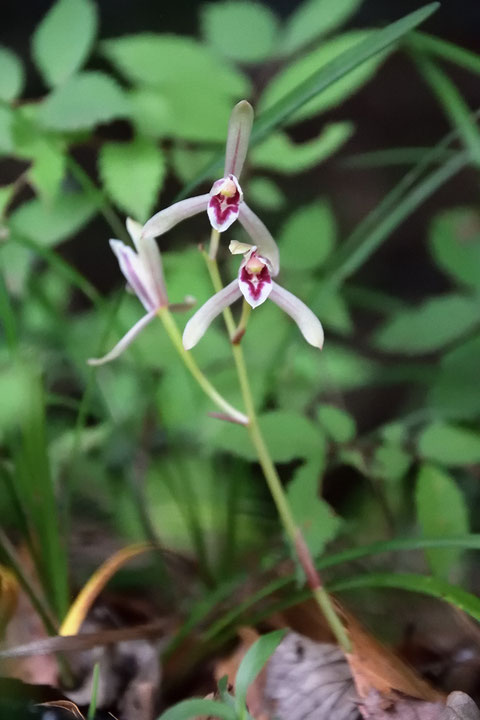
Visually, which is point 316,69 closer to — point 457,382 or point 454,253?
point 454,253

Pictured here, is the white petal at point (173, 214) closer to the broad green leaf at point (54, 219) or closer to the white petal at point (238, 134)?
the white petal at point (238, 134)

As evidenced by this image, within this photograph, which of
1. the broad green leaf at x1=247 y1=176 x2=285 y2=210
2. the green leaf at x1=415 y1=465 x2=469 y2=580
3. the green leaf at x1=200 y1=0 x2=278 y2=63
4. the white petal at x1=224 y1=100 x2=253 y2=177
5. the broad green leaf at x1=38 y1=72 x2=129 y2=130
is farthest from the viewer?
the broad green leaf at x1=247 y1=176 x2=285 y2=210

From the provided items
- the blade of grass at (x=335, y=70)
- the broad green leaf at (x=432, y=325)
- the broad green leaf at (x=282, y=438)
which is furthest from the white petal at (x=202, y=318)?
the broad green leaf at (x=432, y=325)

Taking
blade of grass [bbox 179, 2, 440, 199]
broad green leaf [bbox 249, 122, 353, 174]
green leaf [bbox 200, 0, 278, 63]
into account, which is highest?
green leaf [bbox 200, 0, 278, 63]

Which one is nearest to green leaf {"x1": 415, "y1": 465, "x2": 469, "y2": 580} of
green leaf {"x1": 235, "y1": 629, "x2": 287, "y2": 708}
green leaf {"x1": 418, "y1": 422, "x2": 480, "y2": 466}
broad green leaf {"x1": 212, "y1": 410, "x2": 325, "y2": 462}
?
green leaf {"x1": 418, "y1": 422, "x2": 480, "y2": 466}

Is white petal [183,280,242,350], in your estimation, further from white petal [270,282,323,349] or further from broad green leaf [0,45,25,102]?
broad green leaf [0,45,25,102]

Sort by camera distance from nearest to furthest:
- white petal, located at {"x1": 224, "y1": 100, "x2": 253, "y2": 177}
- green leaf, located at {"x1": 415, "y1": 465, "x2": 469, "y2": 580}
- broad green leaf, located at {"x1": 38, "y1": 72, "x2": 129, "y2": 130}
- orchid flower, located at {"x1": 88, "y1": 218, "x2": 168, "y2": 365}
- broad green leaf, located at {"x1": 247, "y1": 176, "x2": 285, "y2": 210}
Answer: white petal, located at {"x1": 224, "y1": 100, "x2": 253, "y2": 177}
orchid flower, located at {"x1": 88, "y1": 218, "x2": 168, "y2": 365}
green leaf, located at {"x1": 415, "y1": 465, "x2": 469, "y2": 580}
broad green leaf, located at {"x1": 38, "y1": 72, "x2": 129, "y2": 130}
broad green leaf, located at {"x1": 247, "y1": 176, "x2": 285, "y2": 210}
